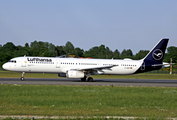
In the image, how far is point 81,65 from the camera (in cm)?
3719

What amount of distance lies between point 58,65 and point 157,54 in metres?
15.7

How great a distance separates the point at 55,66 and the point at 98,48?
15546 centimetres

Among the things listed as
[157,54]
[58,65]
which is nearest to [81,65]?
[58,65]

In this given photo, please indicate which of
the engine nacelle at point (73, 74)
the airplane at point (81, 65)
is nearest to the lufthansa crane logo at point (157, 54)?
the airplane at point (81, 65)

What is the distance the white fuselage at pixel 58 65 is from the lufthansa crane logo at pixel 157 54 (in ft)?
14.3

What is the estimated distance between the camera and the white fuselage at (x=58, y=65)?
35188 millimetres

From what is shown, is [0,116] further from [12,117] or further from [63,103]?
[63,103]

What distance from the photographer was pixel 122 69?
128ft

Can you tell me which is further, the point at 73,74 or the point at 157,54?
the point at 157,54

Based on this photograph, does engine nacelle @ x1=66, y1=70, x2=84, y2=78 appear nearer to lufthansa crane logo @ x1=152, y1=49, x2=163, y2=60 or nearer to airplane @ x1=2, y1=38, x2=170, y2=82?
airplane @ x1=2, y1=38, x2=170, y2=82

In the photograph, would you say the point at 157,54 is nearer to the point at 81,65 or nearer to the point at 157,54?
the point at 157,54

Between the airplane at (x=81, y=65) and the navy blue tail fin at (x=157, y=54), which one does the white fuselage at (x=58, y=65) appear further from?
the navy blue tail fin at (x=157, y=54)

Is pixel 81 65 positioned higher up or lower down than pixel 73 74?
higher up

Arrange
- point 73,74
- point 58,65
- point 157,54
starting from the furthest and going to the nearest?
1. point 157,54
2. point 58,65
3. point 73,74
